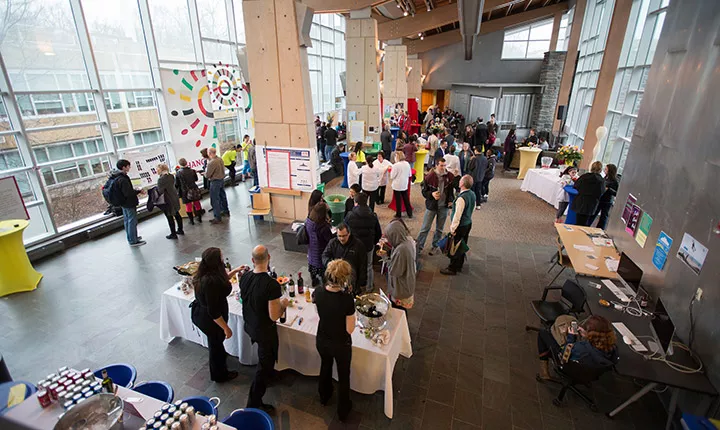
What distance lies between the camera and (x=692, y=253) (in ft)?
10.4

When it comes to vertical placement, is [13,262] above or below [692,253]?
below

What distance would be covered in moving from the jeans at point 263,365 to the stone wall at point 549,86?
676 inches

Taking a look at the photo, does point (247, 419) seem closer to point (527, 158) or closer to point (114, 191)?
point (114, 191)

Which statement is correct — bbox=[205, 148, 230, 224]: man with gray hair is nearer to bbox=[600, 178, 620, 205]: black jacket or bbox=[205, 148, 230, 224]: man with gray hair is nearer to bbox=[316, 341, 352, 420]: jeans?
bbox=[316, 341, 352, 420]: jeans

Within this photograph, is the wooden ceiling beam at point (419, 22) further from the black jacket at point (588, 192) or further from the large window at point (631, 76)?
the black jacket at point (588, 192)

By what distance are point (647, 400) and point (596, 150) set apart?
6.51m

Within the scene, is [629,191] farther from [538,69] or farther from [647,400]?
[538,69]

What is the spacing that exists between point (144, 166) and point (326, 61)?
10890 millimetres

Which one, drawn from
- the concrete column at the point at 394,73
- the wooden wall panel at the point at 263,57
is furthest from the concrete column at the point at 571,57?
the wooden wall panel at the point at 263,57

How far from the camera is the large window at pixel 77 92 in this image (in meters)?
5.84

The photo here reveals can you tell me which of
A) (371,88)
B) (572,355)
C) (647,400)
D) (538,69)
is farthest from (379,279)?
(538,69)

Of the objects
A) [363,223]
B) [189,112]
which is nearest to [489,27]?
[189,112]

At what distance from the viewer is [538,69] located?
1838 centimetres

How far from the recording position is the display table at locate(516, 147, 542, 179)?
413 inches
